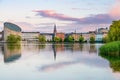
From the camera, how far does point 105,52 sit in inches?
1489

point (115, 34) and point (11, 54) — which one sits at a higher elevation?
point (115, 34)

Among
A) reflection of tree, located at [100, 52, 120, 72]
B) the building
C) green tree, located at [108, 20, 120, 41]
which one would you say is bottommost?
reflection of tree, located at [100, 52, 120, 72]

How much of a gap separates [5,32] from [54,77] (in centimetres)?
15381

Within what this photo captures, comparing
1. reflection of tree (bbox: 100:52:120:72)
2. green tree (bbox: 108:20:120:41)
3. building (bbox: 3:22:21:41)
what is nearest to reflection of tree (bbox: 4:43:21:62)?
reflection of tree (bbox: 100:52:120:72)

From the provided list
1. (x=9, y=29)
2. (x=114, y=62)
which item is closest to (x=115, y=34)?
(x=114, y=62)

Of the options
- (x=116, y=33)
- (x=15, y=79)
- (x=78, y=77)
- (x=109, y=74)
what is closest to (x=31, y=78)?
(x=15, y=79)

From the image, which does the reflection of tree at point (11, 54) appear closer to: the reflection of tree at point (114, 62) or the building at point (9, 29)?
the reflection of tree at point (114, 62)

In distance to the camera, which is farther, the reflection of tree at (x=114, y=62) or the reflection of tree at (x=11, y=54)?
the reflection of tree at (x=11, y=54)

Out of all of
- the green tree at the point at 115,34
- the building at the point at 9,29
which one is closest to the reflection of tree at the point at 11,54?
the green tree at the point at 115,34

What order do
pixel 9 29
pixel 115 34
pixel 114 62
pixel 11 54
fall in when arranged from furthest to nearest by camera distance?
pixel 9 29
pixel 115 34
pixel 11 54
pixel 114 62

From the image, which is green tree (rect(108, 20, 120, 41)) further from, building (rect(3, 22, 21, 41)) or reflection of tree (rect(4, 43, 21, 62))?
building (rect(3, 22, 21, 41))

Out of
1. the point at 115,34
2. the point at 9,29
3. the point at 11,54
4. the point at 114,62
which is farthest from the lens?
the point at 9,29

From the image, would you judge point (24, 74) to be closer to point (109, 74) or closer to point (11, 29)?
point (109, 74)

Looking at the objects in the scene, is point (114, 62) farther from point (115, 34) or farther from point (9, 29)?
point (9, 29)
